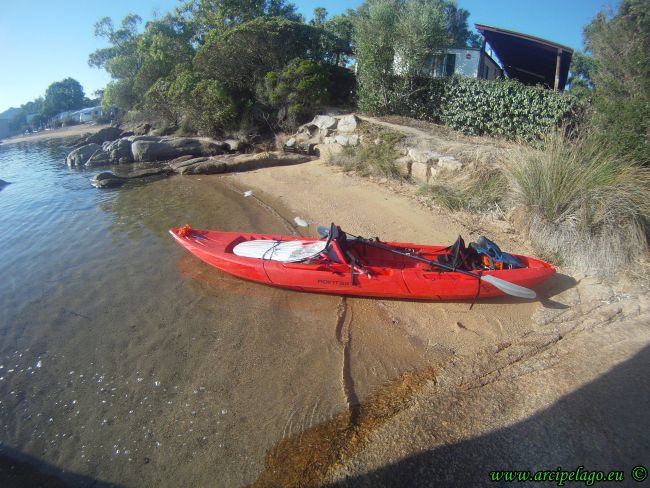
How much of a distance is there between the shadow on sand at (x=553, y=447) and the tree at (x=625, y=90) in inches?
193

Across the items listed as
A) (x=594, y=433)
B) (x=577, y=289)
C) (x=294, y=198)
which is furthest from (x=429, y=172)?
(x=594, y=433)

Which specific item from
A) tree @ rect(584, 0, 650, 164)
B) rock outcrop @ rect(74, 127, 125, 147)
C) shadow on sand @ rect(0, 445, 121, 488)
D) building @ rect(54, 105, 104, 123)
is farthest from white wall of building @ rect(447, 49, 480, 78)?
building @ rect(54, 105, 104, 123)

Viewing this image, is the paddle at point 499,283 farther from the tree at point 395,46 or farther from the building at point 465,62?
the building at point 465,62

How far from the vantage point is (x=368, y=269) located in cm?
521

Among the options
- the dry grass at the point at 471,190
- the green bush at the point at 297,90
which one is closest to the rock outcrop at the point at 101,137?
the green bush at the point at 297,90

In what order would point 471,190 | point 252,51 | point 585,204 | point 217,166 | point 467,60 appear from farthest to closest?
1. point 467,60
2. point 252,51
3. point 217,166
4. point 471,190
5. point 585,204

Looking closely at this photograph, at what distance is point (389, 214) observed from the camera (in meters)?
8.12

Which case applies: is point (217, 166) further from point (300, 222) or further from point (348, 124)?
point (300, 222)

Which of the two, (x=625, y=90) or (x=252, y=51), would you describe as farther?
(x=252, y=51)

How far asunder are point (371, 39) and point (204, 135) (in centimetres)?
951

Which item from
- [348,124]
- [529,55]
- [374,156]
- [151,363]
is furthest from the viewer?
[529,55]

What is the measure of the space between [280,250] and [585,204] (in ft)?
16.2

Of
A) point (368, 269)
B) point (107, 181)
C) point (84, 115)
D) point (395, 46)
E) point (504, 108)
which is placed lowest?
point (368, 269)

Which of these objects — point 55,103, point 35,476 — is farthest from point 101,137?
point 55,103
